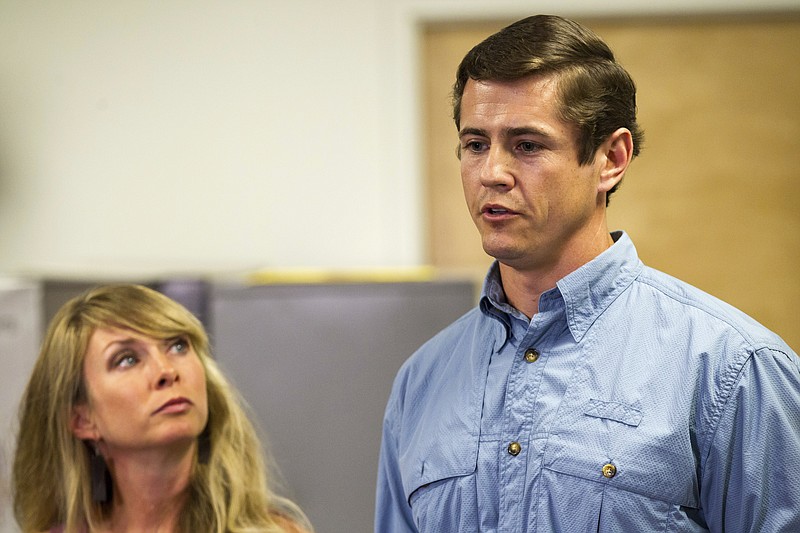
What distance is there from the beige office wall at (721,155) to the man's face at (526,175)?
1765 millimetres

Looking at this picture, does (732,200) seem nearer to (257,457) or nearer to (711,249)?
(711,249)

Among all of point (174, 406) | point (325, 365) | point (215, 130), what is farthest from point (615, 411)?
point (215, 130)

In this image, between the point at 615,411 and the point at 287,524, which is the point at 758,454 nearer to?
the point at 615,411

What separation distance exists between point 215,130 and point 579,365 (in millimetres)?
1929

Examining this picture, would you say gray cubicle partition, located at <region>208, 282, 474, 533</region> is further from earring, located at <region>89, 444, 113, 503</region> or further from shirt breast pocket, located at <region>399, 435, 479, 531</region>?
shirt breast pocket, located at <region>399, 435, 479, 531</region>

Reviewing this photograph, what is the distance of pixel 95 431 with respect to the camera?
1550 mm

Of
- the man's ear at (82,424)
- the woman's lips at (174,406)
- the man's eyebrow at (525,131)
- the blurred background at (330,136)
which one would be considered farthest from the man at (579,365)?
the blurred background at (330,136)

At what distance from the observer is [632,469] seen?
1.06 m

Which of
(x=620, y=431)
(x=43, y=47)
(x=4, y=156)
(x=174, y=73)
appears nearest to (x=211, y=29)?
(x=174, y=73)

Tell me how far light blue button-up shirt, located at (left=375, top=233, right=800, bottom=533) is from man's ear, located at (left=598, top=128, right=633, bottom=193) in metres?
0.08

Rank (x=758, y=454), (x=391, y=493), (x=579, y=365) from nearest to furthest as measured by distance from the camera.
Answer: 1. (x=758, y=454)
2. (x=579, y=365)
3. (x=391, y=493)

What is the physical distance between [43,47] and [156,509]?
1.78 meters

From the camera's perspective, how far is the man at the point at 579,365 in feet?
3.45

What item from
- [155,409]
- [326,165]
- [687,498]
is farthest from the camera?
[326,165]
